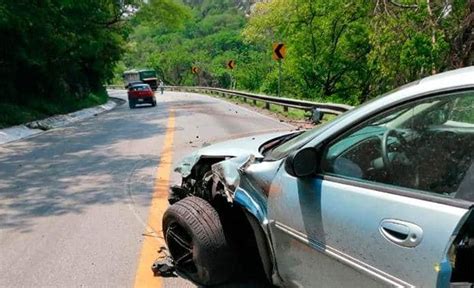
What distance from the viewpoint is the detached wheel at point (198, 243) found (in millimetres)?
3461

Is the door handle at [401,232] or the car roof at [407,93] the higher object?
the car roof at [407,93]

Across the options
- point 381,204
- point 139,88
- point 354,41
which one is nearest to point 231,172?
point 381,204

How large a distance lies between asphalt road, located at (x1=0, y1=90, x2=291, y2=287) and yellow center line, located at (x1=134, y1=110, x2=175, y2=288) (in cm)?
1

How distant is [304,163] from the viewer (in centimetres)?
253

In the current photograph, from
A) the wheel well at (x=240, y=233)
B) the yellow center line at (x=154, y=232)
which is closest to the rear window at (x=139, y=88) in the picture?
the yellow center line at (x=154, y=232)

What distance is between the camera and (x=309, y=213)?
2539mm

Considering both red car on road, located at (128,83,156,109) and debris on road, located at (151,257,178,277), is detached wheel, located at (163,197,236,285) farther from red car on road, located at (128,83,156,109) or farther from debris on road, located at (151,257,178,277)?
red car on road, located at (128,83,156,109)

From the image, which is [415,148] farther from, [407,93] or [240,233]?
[240,233]

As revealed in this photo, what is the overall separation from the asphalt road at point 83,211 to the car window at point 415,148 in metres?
1.85

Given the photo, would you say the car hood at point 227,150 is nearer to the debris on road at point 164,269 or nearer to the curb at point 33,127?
the debris on road at point 164,269

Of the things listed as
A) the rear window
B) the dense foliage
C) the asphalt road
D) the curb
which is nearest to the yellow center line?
the asphalt road

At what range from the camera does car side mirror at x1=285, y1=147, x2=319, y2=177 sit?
2.53 meters

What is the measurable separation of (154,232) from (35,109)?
721 inches

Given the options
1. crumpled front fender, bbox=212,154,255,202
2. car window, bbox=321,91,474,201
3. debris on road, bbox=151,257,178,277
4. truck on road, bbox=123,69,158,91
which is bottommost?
truck on road, bbox=123,69,158,91
